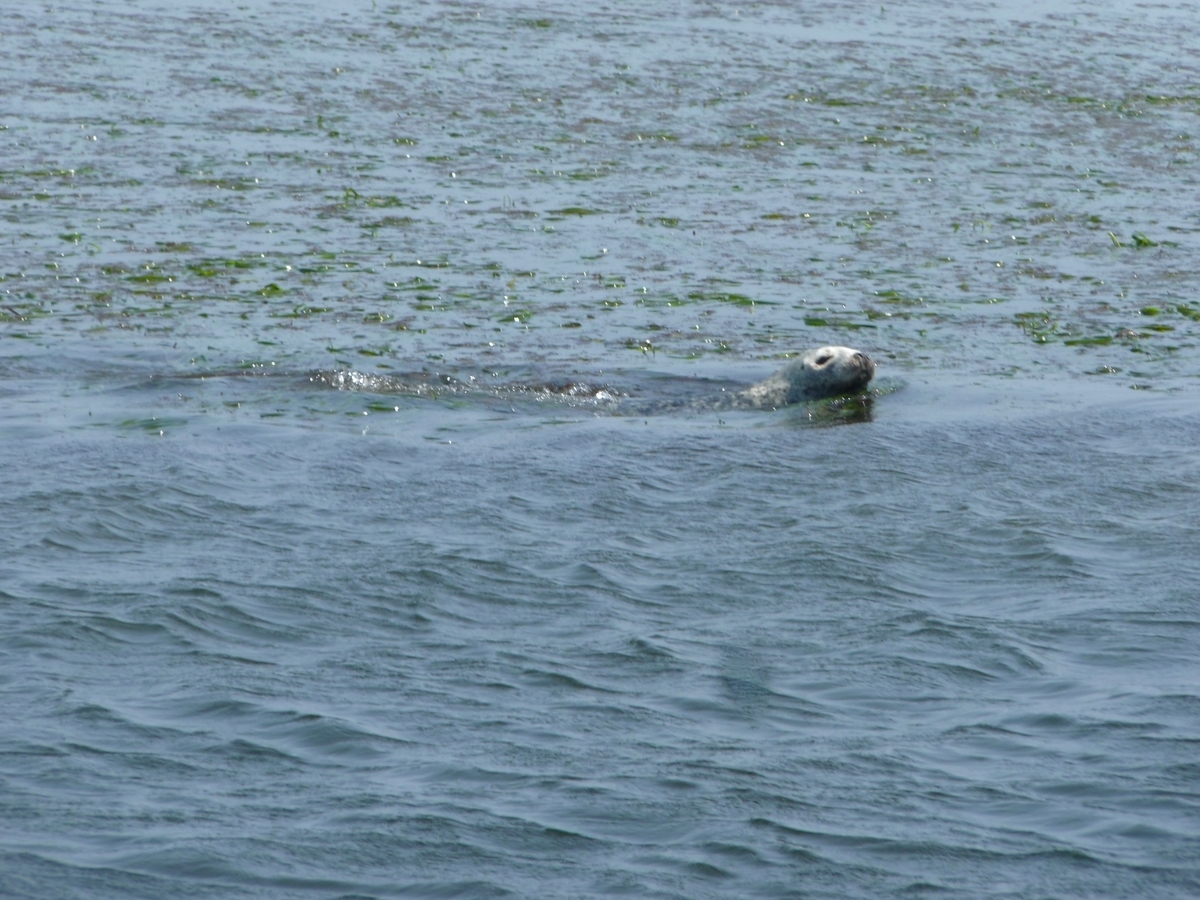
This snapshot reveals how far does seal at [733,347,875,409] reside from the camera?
10508 millimetres

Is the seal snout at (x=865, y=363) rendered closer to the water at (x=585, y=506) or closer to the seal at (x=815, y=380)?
the seal at (x=815, y=380)

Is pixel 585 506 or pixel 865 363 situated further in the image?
pixel 865 363

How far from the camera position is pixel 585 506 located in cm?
819

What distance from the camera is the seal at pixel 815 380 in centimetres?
1051

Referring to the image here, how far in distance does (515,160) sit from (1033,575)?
10419 mm

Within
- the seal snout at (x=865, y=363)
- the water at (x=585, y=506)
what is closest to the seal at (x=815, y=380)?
the seal snout at (x=865, y=363)

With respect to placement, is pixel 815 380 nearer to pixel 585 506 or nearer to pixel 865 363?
pixel 865 363

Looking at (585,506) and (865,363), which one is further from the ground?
(865,363)

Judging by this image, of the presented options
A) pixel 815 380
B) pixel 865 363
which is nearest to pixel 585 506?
pixel 815 380

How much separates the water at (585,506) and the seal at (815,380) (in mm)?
307

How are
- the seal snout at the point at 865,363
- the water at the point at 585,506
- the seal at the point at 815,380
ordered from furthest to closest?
the seal snout at the point at 865,363 < the seal at the point at 815,380 < the water at the point at 585,506

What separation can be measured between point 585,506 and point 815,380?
110 inches

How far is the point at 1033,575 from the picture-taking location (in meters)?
7.34

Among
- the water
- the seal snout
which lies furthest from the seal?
the water
